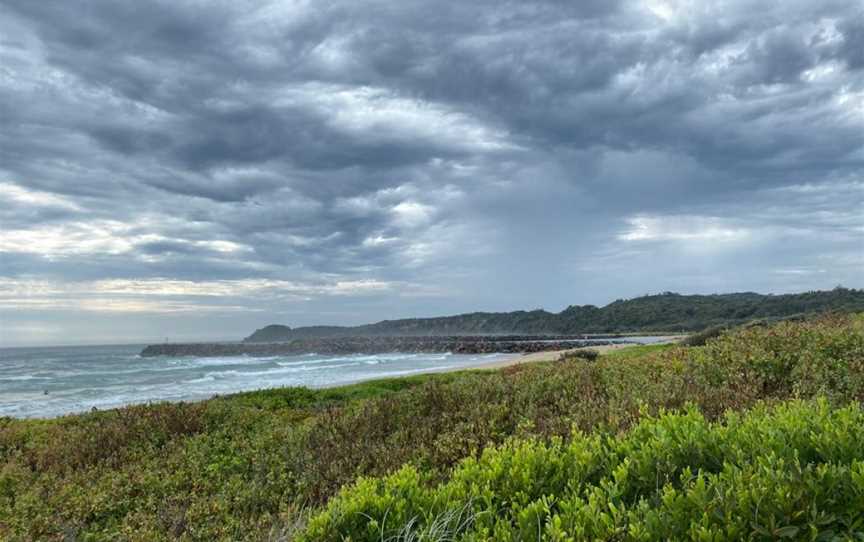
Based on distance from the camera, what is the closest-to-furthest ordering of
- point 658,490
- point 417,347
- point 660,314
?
point 658,490 → point 417,347 → point 660,314

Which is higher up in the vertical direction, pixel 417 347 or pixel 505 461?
pixel 505 461

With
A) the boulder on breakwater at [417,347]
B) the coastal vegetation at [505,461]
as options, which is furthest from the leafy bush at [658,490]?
the boulder on breakwater at [417,347]

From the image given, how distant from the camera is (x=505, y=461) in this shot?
4.53 m

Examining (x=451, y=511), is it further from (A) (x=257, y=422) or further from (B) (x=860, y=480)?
(A) (x=257, y=422)

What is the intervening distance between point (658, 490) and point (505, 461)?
4.21 ft

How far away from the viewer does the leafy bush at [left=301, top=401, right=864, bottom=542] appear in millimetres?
3086

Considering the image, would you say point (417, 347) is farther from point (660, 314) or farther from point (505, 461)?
point (505, 461)

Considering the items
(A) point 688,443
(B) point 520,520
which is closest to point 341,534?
(B) point 520,520

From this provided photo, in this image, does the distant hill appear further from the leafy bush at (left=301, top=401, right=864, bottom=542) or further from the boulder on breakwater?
the leafy bush at (left=301, top=401, right=864, bottom=542)

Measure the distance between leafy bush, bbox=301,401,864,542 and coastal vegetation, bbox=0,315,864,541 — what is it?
14mm

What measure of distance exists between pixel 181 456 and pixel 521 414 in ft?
16.9

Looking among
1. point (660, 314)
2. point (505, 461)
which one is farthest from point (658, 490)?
point (660, 314)

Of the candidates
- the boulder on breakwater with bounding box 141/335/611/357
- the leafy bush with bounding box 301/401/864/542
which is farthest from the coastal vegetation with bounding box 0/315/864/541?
the boulder on breakwater with bounding box 141/335/611/357

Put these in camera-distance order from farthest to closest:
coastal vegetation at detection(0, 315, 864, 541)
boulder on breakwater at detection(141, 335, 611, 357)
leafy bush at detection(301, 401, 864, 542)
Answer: boulder on breakwater at detection(141, 335, 611, 357) < coastal vegetation at detection(0, 315, 864, 541) < leafy bush at detection(301, 401, 864, 542)
